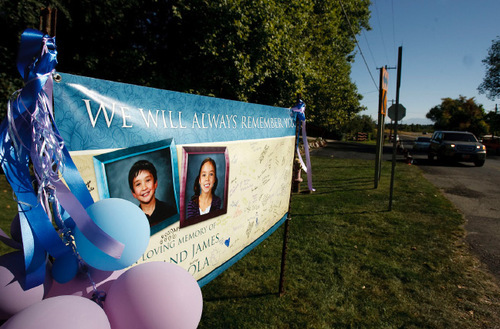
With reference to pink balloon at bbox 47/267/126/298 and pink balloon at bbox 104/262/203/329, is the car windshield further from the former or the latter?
pink balloon at bbox 47/267/126/298

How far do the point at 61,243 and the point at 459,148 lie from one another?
18341 millimetres

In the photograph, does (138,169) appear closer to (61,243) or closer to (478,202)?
(61,243)

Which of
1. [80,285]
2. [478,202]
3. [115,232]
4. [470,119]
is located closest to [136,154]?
[115,232]

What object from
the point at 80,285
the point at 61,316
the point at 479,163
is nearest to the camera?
the point at 61,316

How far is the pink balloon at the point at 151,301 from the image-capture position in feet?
3.89

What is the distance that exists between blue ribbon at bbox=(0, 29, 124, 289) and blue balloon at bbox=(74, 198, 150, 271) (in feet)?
0.24

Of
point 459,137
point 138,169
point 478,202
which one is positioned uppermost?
point 459,137

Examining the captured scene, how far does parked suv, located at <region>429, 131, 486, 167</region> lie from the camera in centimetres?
1514

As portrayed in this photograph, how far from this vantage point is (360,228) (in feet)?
18.7

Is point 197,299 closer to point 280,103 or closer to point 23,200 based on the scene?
point 23,200

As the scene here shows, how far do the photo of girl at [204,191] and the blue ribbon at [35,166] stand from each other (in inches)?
44.5

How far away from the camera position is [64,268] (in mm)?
1237

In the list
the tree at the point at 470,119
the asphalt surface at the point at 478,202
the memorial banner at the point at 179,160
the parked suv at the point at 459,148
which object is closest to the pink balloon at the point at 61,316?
the memorial banner at the point at 179,160

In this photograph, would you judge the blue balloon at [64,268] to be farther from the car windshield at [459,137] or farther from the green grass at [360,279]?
the car windshield at [459,137]
